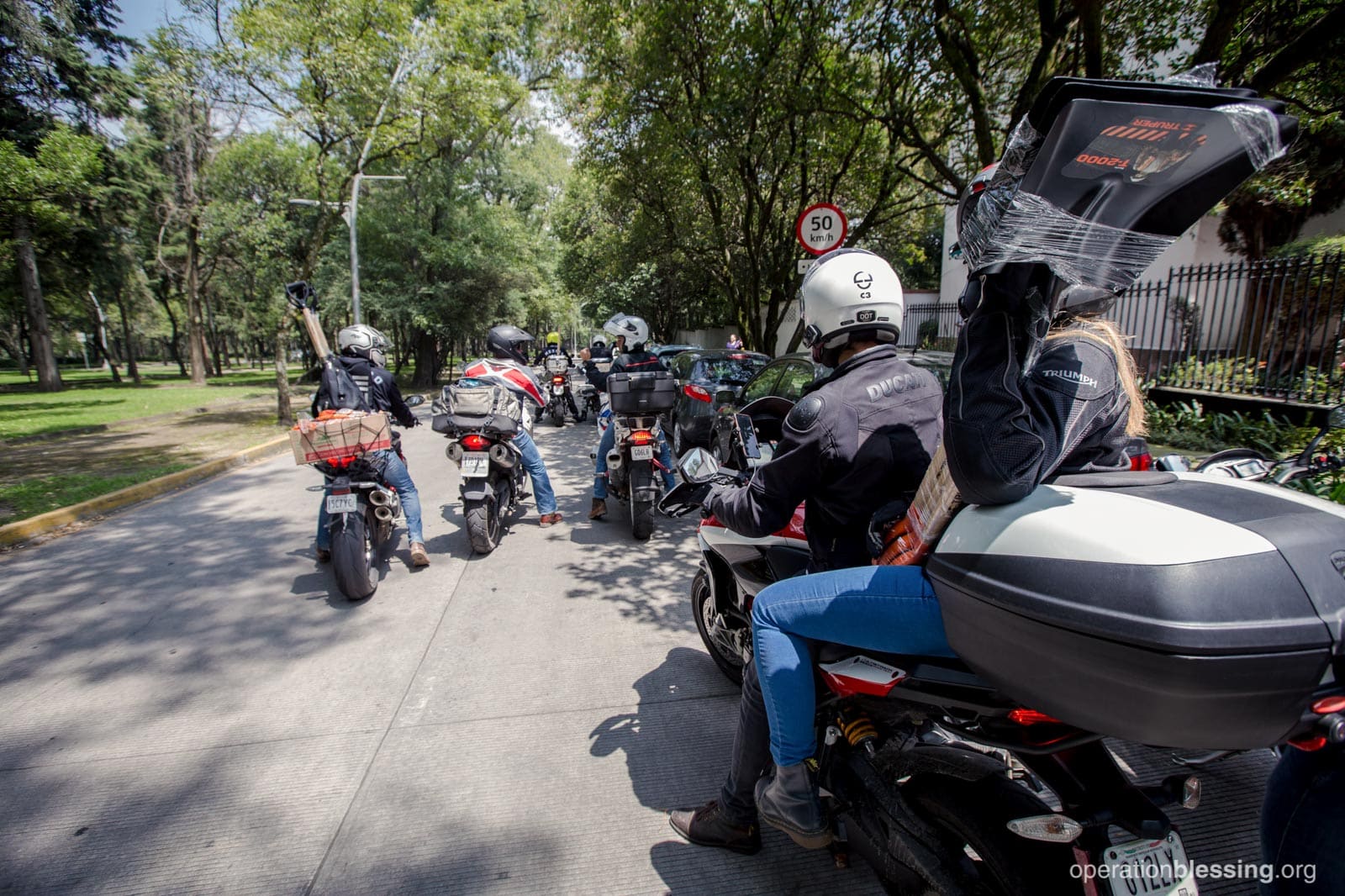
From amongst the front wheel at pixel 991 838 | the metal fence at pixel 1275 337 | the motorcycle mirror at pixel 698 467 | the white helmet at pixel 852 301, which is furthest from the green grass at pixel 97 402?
the metal fence at pixel 1275 337

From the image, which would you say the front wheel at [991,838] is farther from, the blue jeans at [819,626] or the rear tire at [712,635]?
the rear tire at [712,635]

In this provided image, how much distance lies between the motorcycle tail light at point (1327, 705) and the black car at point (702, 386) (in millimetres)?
6332

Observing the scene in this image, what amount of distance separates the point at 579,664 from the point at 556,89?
59.4ft

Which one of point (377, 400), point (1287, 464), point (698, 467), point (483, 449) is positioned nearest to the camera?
point (1287, 464)

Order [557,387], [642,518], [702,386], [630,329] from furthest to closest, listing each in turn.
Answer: [557,387] < [702,386] < [630,329] < [642,518]

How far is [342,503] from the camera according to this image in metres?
4.25

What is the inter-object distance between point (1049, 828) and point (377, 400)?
16.4ft

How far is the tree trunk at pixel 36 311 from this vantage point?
1945 cm

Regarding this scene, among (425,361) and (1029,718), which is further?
(425,361)

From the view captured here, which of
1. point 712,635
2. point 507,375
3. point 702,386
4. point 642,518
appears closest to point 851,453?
point 712,635

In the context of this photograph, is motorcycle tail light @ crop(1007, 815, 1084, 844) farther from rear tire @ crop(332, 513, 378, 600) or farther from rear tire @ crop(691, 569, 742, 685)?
rear tire @ crop(332, 513, 378, 600)

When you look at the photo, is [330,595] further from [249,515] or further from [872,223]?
[872,223]

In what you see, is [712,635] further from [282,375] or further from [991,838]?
[282,375]

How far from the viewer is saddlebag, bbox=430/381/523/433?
532 centimetres
